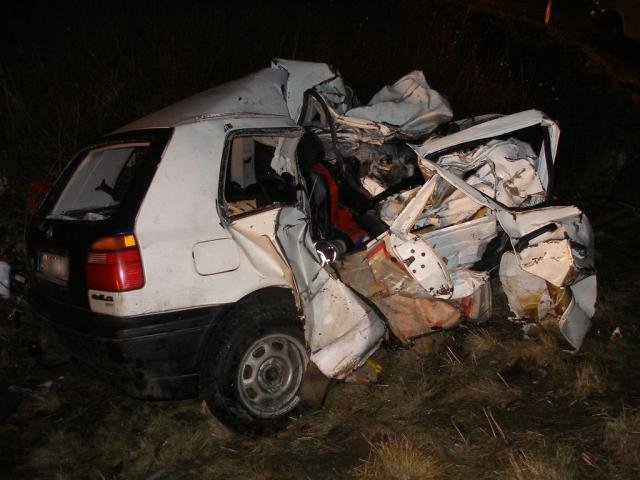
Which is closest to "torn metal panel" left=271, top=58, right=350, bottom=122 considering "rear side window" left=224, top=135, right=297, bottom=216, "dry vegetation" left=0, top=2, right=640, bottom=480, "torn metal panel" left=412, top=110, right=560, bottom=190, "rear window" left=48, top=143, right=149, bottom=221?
"rear side window" left=224, top=135, right=297, bottom=216

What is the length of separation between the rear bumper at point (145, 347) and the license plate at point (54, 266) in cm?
18

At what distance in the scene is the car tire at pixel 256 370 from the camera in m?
2.85

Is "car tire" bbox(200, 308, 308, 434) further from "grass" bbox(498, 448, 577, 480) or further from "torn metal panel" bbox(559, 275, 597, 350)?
"torn metal panel" bbox(559, 275, 597, 350)

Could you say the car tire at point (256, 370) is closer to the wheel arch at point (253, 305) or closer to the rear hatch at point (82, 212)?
the wheel arch at point (253, 305)

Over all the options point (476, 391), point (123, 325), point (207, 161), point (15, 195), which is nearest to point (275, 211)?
point (207, 161)

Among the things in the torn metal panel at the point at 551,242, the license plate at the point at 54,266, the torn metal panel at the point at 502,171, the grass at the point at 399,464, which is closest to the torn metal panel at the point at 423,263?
the torn metal panel at the point at 551,242

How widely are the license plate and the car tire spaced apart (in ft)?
2.82

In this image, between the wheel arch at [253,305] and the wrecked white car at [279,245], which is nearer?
the wrecked white car at [279,245]

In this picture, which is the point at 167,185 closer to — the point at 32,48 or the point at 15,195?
the point at 15,195

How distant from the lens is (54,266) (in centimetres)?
289

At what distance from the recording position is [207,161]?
282 cm

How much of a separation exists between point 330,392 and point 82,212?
6.47ft

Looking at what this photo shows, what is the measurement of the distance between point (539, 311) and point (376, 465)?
153 centimetres

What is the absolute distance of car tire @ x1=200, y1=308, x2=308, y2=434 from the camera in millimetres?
A: 2846
